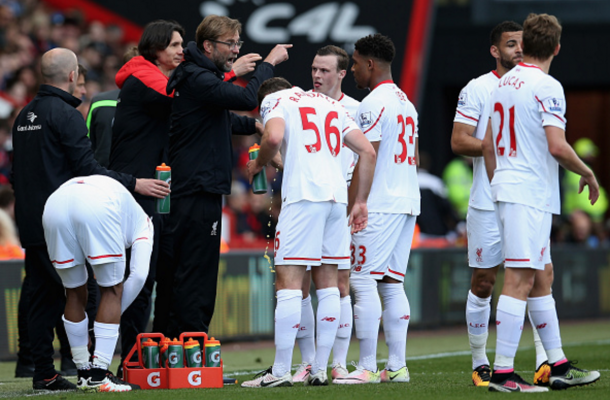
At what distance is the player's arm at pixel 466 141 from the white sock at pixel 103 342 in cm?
270

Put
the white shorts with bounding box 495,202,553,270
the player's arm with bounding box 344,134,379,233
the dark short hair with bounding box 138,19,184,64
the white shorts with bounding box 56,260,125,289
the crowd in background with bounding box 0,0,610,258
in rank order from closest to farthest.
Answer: the white shorts with bounding box 495,202,553,270 < the white shorts with bounding box 56,260,125,289 < the player's arm with bounding box 344,134,379,233 < the dark short hair with bounding box 138,19,184,64 < the crowd in background with bounding box 0,0,610,258

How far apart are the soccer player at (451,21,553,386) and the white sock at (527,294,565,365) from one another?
648mm

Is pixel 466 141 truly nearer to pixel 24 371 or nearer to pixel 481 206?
pixel 481 206

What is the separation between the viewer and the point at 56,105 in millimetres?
6945

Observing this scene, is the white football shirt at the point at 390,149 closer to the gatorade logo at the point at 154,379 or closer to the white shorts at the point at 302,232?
the white shorts at the point at 302,232

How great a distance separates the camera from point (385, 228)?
7.20 metres

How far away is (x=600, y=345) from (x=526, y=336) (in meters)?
1.47

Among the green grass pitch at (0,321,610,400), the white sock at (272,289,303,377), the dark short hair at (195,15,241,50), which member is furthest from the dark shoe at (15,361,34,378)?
the dark short hair at (195,15,241,50)

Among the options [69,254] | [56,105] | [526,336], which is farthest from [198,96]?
[526,336]

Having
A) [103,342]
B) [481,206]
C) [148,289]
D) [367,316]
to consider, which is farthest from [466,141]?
[103,342]

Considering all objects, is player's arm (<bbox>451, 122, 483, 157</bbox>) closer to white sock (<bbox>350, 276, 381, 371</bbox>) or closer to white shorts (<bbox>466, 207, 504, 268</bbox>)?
white shorts (<bbox>466, 207, 504, 268</bbox>)

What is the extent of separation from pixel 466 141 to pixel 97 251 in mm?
2673

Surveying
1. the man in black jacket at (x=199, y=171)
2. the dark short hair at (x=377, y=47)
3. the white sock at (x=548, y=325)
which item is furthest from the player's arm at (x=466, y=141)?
the man in black jacket at (x=199, y=171)

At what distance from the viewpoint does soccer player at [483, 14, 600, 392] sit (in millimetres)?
6141
